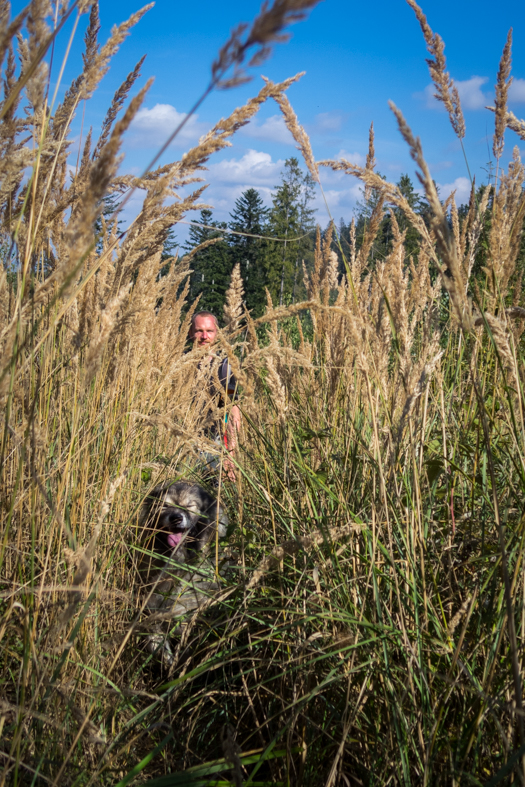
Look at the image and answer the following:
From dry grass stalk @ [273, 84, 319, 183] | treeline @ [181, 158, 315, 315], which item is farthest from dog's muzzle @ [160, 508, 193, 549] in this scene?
treeline @ [181, 158, 315, 315]

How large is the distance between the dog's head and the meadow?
0.40ft

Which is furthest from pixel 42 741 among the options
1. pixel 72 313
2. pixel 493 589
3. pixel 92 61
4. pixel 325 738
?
pixel 92 61

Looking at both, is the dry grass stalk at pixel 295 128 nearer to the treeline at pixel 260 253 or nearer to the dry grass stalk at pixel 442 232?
the dry grass stalk at pixel 442 232

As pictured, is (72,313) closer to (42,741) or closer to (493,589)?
(42,741)

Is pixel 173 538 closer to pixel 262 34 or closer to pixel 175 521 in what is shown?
pixel 175 521

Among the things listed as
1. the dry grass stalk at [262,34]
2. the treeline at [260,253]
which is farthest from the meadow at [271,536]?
the treeline at [260,253]

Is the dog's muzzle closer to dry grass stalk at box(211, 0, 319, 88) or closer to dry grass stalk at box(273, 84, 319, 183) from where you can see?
dry grass stalk at box(273, 84, 319, 183)

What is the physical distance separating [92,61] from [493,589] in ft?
4.82

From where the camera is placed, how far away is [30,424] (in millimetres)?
837

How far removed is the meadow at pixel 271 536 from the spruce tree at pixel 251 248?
37310 millimetres

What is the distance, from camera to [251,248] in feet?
140

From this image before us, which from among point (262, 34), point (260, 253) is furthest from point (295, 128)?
point (260, 253)

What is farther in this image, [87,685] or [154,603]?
[154,603]

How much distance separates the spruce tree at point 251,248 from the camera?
133 feet
